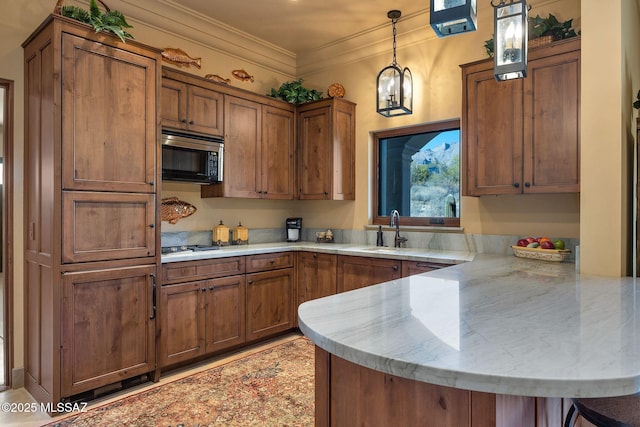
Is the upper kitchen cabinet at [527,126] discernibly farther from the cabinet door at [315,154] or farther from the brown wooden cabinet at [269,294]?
the brown wooden cabinet at [269,294]

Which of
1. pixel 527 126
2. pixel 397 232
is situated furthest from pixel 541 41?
pixel 397 232

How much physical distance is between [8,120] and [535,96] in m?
3.82

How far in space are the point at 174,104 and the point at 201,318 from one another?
6.02 ft

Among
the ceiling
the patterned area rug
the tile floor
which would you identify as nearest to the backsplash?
the tile floor

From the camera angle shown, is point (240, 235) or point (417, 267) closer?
point (417, 267)

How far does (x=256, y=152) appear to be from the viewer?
4.11 metres

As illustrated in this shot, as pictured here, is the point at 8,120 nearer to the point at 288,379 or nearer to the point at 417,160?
the point at 288,379

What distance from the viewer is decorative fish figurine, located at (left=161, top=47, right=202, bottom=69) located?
3748 mm

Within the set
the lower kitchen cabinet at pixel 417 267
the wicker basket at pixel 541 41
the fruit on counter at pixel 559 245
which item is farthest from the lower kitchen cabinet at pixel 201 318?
the wicker basket at pixel 541 41

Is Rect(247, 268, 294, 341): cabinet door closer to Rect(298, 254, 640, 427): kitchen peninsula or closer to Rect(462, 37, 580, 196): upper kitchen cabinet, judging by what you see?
Rect(462, 37, 580, 196): upper kitchen cabinet

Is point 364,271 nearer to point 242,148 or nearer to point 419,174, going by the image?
point 419,174

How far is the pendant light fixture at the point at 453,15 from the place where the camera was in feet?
4.64

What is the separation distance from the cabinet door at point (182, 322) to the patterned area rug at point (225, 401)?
0.65ft

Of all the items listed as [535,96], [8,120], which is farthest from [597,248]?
[8,120]
